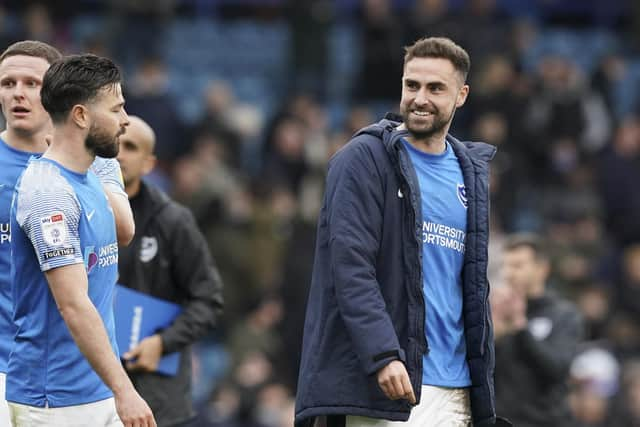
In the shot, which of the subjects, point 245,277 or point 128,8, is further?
point 128,8

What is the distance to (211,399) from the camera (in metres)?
12.4

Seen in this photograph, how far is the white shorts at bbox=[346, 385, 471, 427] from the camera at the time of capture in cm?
550

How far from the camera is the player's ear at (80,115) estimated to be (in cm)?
498

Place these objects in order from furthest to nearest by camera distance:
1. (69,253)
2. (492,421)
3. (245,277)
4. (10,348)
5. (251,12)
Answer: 1. (251,12)
2. (245,277)
3. (492,421)
4. (10,348)
5. (69,253)

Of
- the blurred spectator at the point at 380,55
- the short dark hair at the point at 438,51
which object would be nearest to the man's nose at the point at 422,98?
the short dark hair at the point at 438,51

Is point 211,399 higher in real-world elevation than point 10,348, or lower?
lower

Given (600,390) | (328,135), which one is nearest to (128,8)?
(328,135)

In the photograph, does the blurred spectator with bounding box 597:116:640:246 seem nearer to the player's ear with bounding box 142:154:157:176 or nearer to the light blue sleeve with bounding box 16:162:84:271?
the player's ear with bounding box 142:154:157:176

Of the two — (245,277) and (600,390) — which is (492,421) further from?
(245,277)

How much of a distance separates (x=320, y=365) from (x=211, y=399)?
23.1 feet

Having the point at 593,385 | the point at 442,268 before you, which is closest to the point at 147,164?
the point at 442,268

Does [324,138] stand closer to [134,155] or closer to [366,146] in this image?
[134,155]

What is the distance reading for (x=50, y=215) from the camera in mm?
4836

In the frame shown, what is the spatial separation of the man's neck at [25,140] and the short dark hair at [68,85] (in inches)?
24.3
